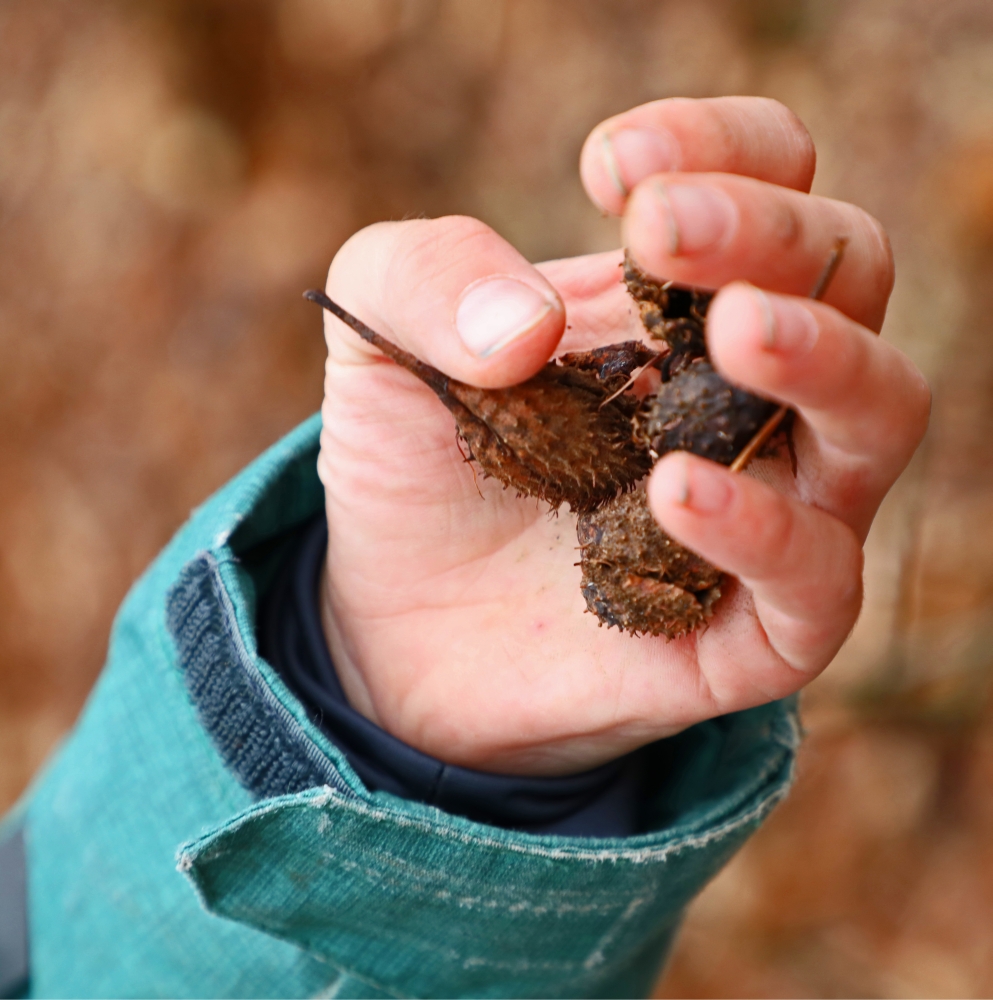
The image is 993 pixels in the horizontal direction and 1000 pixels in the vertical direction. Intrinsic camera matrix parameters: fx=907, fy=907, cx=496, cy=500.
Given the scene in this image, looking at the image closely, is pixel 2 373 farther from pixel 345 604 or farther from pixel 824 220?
pixel 824 220

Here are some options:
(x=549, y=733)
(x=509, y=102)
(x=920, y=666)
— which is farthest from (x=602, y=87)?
(x=549, y=733)

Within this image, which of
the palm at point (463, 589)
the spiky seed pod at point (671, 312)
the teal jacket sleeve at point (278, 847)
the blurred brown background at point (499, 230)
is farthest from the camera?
the blurred brown background at point (499, 230)

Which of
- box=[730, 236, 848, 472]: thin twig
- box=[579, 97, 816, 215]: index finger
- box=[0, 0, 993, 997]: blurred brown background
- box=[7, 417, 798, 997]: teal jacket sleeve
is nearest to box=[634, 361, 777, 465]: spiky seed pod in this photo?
box=[730, 236, 848, 472]: thin twig

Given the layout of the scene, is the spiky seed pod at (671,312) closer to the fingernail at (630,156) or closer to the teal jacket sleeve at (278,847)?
the fingernail at (630,156)

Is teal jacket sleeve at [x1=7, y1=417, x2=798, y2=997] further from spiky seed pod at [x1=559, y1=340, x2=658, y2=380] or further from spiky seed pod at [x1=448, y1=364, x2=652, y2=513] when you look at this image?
spiky seed pod at [x1=559, y1=340, x2=658, y2=380]

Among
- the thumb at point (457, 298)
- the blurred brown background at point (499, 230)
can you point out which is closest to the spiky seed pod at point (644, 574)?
the thumb at point (457, 298)

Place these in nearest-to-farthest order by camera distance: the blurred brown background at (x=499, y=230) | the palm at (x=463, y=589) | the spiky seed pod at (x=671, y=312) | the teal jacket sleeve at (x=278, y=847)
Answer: the spiky seed pod at (x=671, y=312) < the teal jacket sleeve at (x=278, y=847) < the palm at (x=463, y=589) < the blurred brown background at (x=499, y=230)
